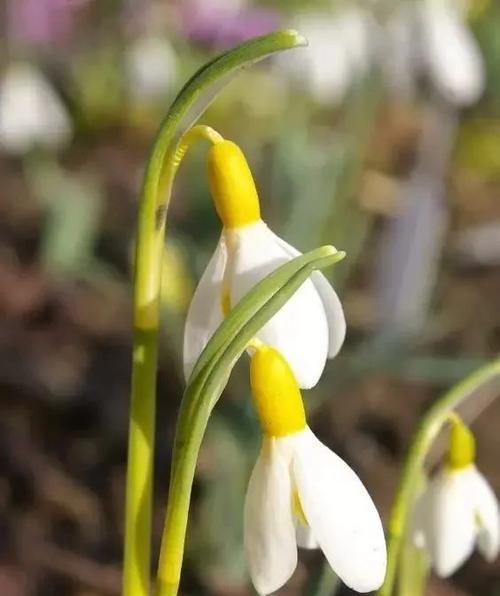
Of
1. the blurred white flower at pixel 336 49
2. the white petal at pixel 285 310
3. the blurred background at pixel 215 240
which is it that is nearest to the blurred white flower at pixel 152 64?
the blurred background at pixel 215 240

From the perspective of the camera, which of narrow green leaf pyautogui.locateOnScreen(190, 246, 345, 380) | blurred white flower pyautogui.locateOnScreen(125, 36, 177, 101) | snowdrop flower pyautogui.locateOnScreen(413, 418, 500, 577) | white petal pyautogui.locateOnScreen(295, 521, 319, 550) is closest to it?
narrow green leaf pyautogui.locateOnScreen(190, 246, 345, 380)

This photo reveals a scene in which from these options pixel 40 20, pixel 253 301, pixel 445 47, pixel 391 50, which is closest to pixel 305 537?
pixel 253 301

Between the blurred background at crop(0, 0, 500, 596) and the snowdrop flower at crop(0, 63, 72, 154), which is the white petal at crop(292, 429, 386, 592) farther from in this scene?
the snowdrop flower at crop(0, 63, 72, 154)

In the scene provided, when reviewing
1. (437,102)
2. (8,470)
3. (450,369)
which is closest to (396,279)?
(437,102)

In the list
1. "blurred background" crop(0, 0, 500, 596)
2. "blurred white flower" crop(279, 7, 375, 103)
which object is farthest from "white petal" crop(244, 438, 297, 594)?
"blurred white flower" crop(279, 7, 375, 103)

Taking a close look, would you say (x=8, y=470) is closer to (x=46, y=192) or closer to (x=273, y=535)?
(x=46, y=192)

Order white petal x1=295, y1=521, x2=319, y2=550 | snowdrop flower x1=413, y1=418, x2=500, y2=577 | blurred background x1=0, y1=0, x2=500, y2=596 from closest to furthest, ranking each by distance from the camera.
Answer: white petal x1=295, y1=521, x2=319, y2=550 → snowdrop flower x1=413, y1=418, x2=500, y2=577 → blurred background x1=0, y1=0, x2=500, y2=596

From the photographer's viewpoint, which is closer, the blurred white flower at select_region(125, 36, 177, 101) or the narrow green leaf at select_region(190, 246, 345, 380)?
the narrow green leaf at select_region(190, 246, 345, 380)

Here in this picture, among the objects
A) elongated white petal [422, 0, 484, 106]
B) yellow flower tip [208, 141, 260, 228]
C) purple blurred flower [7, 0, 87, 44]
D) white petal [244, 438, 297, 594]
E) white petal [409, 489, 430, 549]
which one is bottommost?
white petal [409, 489, 430, 549]
